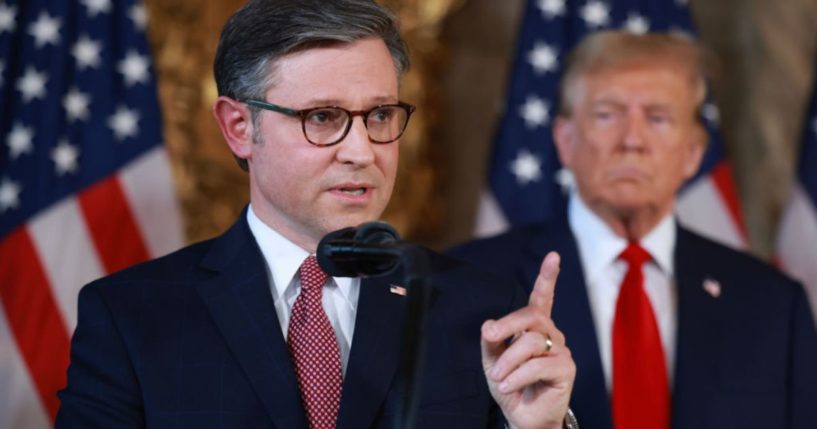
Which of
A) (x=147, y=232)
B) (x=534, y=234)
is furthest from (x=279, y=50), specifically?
(x=147, y=232)

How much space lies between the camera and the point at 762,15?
474 cm

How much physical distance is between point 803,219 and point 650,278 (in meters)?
1.34

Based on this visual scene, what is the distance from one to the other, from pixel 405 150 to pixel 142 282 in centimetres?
235

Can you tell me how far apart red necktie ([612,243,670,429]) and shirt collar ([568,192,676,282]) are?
113 millimetres

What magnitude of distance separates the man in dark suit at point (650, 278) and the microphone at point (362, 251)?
1.33 metres

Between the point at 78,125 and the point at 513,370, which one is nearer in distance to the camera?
the point at 513,370

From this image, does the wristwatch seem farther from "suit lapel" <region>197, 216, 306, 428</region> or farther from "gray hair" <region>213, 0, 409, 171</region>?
"gray hair" <region>213, 0, 409, 171</region>

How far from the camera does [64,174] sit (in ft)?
12.9

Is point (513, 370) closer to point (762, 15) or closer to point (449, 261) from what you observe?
point (449, 261)

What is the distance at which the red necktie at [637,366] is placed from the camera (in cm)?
298

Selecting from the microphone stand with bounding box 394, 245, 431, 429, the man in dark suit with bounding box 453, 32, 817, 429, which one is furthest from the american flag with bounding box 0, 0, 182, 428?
the microphone stand with bounding box 394, 245, 431, 429

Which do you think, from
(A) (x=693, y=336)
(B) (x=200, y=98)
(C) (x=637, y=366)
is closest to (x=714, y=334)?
(A) (x=693, y=336)

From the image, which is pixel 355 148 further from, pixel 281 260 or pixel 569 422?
pixel 569 422

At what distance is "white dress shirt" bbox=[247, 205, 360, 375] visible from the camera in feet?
7.07
